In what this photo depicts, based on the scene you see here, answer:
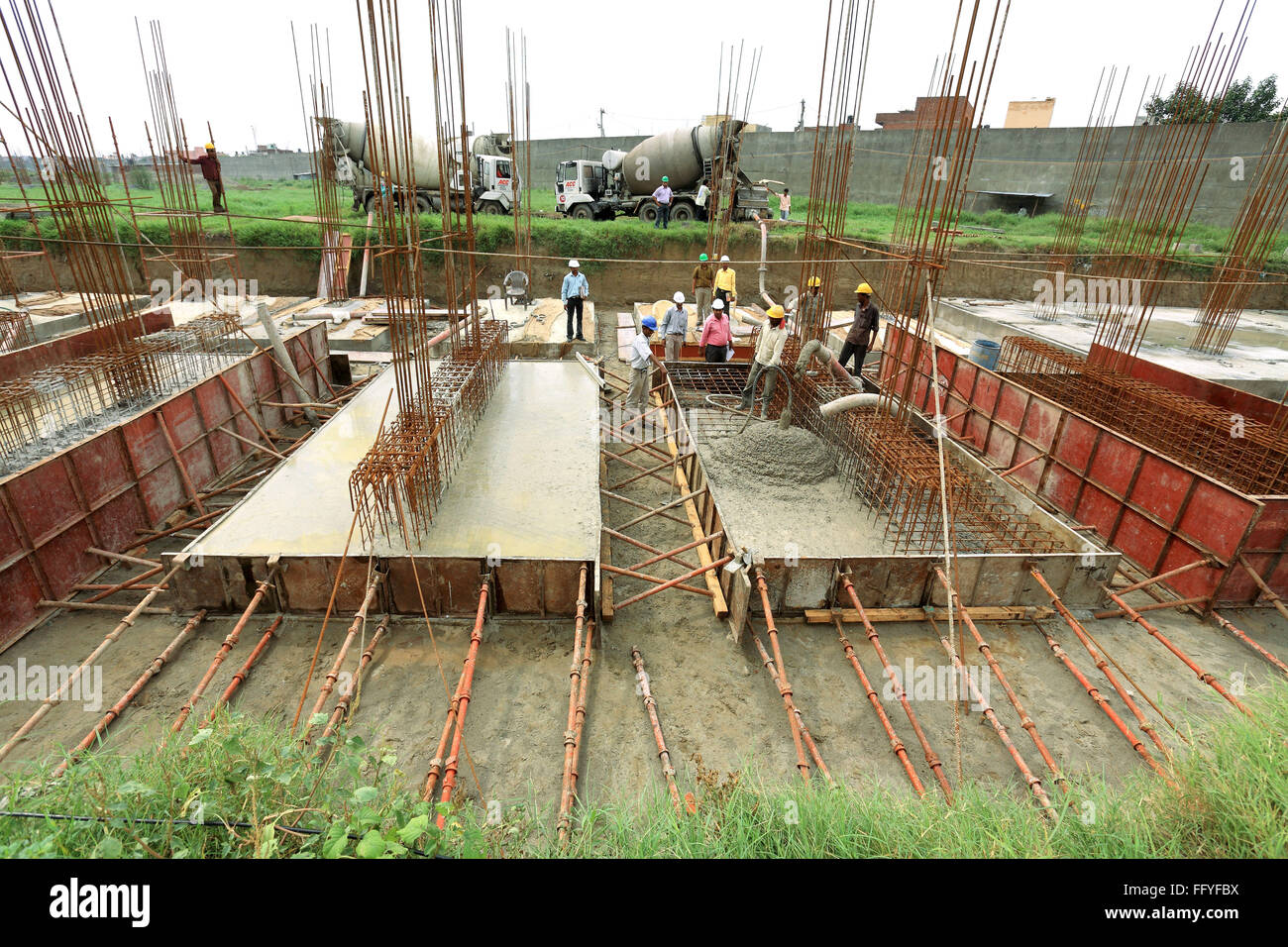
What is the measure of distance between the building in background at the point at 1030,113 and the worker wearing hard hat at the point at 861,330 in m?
37.1

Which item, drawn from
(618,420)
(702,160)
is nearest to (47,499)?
(618,420)

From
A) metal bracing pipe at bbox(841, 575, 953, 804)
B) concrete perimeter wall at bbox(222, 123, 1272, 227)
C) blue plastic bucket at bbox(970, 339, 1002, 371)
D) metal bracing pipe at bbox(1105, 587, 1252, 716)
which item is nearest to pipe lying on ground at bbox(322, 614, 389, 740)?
metal bracing pipe at bbox(841, 575, 953, 804)

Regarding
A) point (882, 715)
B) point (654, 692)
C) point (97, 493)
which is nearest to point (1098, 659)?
point (882, 715)

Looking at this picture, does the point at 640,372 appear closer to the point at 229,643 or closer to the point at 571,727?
the point at 571,727

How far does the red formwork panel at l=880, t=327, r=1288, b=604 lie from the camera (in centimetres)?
630

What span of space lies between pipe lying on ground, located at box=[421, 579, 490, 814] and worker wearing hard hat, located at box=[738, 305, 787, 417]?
5208mm

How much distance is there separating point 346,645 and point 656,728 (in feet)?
8.15

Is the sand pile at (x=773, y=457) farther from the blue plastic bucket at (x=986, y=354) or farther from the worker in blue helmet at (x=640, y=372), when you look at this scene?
the blue plastic bucket at (x=986, y=354)

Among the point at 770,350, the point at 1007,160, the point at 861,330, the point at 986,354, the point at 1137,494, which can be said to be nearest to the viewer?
the point at 1137,494

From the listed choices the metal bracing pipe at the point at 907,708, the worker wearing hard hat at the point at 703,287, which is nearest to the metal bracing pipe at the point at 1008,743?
the metal bracing pipe at the point at 907,708

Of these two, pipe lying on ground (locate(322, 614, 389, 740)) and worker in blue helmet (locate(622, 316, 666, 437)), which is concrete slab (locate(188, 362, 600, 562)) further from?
worker in blue helmet (locate(622, 316, 666, 437))

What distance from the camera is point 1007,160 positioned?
88.8ft

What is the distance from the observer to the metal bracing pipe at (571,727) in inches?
146
